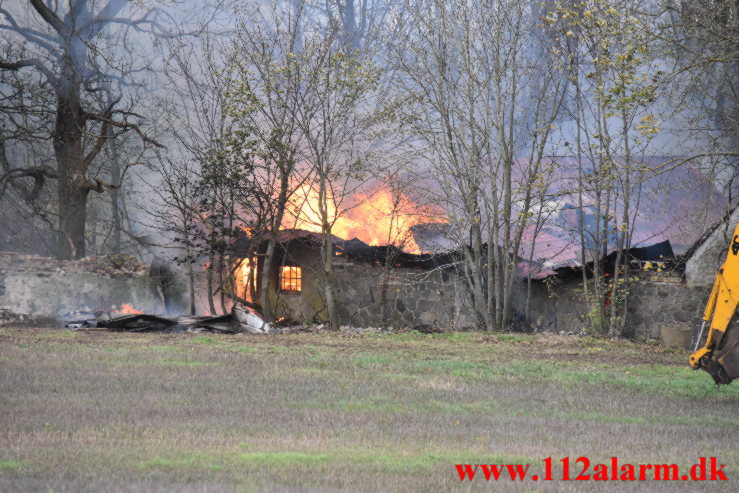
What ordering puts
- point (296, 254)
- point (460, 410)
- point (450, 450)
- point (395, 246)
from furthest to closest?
point (296, 254) → point (395, 246) → point (460, 410) → point (450, 450)

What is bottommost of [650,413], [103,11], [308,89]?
[650,413]

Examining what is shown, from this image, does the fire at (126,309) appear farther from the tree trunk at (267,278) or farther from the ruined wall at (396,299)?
the ruined wall at (396,299)

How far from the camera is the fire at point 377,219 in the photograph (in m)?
27.0

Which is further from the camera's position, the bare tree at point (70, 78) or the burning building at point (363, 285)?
the bare tree at point (70, 78)

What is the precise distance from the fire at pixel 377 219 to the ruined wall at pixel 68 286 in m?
5.08

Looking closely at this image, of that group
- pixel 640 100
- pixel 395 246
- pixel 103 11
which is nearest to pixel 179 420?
pixel 640 100

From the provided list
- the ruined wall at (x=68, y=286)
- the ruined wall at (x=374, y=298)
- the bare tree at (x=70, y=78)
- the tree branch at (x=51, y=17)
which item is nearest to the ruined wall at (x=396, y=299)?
the ruined wall at (x=374, y=298)

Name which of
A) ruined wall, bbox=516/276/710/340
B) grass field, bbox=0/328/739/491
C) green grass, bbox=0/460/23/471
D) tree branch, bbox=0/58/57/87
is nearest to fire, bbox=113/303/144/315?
tree branch, bbox=0/58/57/87

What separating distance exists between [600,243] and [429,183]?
20.3ft

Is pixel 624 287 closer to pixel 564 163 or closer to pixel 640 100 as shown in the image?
pixel 564 163

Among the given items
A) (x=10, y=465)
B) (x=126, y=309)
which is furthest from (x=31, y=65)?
(x=10, y=465)

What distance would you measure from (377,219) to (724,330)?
17.4 m

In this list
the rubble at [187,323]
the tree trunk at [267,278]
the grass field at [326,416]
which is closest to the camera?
the grass field at [326,416]

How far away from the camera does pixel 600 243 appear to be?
23.9 meters
